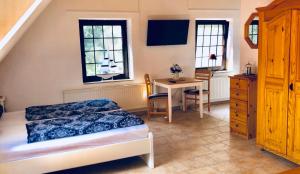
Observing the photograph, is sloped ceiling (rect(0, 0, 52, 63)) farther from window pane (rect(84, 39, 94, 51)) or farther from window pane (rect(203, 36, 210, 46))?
window pane (rect(203, 36, 210, 46))

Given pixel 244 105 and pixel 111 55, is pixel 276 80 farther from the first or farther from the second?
pixel 111 55

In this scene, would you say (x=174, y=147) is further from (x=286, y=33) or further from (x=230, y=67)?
(x=230, y=67)

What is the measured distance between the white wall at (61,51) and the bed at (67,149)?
172 centimetres

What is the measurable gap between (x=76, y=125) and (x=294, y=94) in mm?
2462

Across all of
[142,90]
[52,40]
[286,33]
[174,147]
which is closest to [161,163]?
[174,147]

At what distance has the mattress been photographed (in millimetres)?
2967

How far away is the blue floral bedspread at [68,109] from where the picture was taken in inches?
155

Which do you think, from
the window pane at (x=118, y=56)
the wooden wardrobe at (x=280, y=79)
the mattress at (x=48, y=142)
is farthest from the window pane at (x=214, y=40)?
the mattress at (x=48, y=142)

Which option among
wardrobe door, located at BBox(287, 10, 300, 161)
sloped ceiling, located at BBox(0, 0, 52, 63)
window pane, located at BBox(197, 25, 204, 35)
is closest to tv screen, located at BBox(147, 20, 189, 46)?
window pane, located at BBox(197, 25, 204, 35)

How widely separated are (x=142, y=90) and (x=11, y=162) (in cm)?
340

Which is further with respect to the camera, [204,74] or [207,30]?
[207,30]

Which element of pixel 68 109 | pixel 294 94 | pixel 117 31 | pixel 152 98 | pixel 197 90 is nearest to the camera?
pixel 294 94

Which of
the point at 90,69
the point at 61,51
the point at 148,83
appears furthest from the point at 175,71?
the point at 61,51

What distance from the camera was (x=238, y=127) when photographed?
4.55 meters
